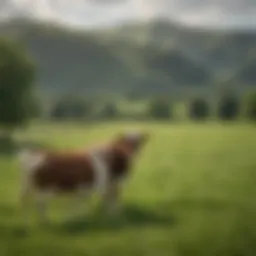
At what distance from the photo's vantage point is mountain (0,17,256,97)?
4.40 ft

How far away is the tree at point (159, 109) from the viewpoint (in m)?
1.34

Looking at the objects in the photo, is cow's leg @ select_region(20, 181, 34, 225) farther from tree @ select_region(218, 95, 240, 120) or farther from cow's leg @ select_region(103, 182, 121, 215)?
tree @ select_region(218, 95, 240, 120)

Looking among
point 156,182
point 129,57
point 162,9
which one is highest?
point 162,9

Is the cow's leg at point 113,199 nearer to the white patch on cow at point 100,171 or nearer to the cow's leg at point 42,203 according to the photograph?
the white patch on cow at point 100,171

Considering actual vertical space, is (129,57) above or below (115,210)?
above

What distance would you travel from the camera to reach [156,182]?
4.39ft

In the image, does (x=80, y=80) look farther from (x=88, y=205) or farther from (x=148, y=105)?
(x=88, y=205)

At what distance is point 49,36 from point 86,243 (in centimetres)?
46

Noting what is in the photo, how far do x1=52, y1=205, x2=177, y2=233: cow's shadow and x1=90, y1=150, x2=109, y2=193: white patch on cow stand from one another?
0.20 ft

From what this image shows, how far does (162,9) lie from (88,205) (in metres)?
0.47

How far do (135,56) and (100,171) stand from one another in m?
0.27

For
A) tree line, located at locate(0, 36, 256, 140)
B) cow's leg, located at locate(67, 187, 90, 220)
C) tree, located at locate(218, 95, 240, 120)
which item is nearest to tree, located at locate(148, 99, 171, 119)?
tree line, located at locate(0, 36, 256, 140)

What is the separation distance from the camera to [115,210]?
4.38ft

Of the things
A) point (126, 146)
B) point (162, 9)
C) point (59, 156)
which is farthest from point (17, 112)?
point (162, 9)
